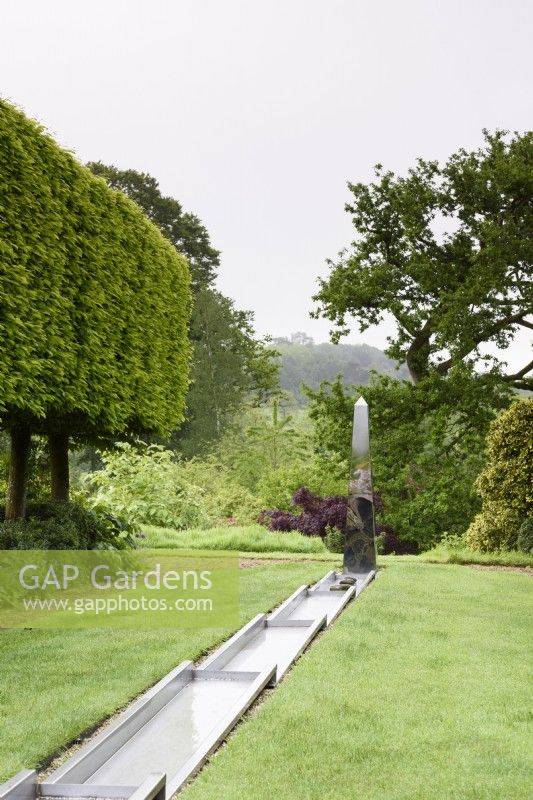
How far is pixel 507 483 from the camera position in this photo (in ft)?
47.8

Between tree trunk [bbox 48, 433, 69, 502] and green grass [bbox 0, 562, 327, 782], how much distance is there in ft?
13.9

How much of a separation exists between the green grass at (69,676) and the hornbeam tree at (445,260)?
12.9 metres

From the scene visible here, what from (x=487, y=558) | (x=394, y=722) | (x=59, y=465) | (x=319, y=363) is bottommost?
(x=487, y=558)

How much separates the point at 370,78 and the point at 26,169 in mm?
8830

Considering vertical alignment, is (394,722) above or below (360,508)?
below

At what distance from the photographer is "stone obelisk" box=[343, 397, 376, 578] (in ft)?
39.4

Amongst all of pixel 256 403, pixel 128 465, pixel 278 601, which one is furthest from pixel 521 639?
pixel 256 403

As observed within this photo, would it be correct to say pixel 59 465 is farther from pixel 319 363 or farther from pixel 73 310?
pixel 319 363

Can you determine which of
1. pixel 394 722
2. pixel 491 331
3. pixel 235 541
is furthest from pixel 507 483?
pixel 394 722

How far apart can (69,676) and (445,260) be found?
17063 millimetres

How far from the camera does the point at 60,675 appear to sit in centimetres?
568

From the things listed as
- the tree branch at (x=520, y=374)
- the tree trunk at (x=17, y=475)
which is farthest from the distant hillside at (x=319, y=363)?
the tree trunk at (x=17, y=475)

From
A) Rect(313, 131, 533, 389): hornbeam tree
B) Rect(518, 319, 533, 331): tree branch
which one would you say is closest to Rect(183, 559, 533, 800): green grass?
Rect(313, 131, 533, 389): hornbeam tree

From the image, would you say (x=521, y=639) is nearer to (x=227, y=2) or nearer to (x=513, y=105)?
(x=227, y=2)
